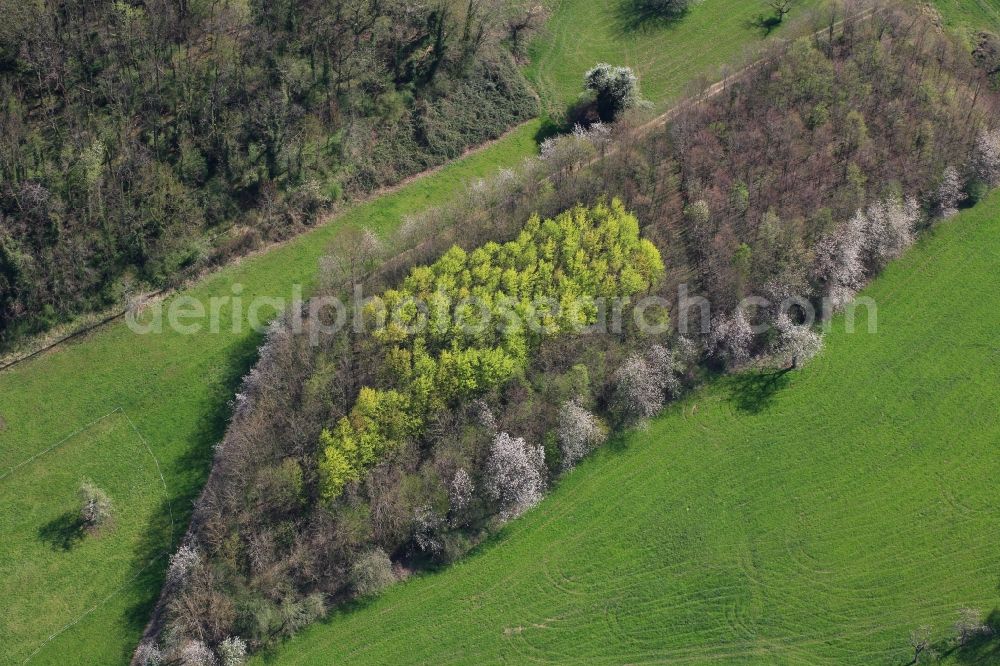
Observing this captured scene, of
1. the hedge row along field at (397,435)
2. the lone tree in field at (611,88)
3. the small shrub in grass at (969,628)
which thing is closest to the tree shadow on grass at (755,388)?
the hedge row along field at (397,435)

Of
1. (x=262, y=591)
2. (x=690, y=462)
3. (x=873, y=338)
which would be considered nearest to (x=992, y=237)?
(x=873, y=338)

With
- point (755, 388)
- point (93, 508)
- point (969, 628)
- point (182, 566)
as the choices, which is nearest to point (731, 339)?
point (755, 388)

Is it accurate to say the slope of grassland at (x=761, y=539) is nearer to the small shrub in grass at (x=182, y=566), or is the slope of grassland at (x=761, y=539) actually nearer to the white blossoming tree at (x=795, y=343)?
the white blossoming tree at (x=795, y=343)

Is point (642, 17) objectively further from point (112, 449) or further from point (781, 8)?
point (112, 449)

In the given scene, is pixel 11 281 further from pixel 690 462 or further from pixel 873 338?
pixel 873 338

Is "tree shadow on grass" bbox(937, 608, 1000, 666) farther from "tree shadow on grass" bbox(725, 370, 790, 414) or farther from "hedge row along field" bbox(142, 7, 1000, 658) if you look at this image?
"hedge row along field" bbox(142, 7, 1000, 658)

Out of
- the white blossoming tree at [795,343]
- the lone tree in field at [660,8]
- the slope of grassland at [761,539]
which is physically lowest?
the slope of grassland at [761,539]

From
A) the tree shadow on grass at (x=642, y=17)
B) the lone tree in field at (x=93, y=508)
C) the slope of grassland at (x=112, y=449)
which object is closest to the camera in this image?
the slope of grassland at (x=112, y=449)
